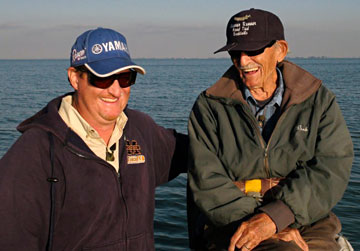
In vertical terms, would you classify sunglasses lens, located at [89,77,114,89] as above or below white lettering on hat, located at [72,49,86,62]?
below

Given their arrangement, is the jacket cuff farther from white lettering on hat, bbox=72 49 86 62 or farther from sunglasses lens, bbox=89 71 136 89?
white lettering on hat, bbox=72 49 86 62

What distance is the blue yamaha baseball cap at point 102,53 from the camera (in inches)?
149

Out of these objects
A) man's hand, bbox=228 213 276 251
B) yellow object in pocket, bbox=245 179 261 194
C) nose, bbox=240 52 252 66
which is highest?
nose, bbox=240 52 252 66

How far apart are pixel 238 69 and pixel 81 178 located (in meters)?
1.77

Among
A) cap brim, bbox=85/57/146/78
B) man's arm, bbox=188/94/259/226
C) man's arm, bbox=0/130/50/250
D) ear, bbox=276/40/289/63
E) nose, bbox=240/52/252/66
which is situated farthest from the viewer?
ear, bbox=276/40/289/63

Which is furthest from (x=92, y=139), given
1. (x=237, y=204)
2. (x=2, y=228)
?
(x=237, y=204)

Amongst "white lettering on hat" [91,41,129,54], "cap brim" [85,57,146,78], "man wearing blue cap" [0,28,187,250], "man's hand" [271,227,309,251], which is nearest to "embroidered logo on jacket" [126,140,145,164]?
"man wearing blue cap" [0,28,187,250]

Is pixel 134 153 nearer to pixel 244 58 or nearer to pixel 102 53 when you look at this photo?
pixel 102 53

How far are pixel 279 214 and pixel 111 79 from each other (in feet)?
5.83

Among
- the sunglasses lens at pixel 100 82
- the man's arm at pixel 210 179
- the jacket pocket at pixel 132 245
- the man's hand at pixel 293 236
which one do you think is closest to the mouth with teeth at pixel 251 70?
the man's arm at pixel 210 179

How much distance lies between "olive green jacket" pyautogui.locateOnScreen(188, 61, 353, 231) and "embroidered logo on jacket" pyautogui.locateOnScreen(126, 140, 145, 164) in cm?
48

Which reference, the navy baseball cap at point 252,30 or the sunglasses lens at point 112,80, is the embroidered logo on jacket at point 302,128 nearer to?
the navy baseball cap at point 252,30

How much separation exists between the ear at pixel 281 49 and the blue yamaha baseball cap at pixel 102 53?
52.7 inches

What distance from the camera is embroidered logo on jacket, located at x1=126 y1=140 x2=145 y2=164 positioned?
4145 millimetres
